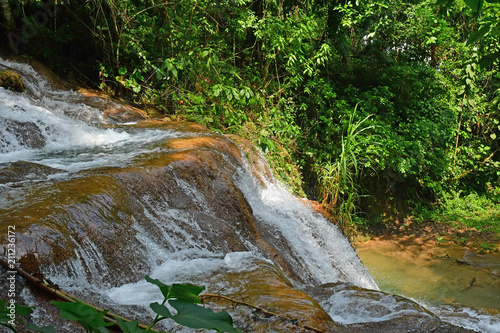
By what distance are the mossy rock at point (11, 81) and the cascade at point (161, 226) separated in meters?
0.20

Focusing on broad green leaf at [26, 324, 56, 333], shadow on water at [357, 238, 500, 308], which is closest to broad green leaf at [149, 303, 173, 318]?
broad green leaf at [26, 324, 56, 333]

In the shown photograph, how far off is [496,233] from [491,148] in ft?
9.93

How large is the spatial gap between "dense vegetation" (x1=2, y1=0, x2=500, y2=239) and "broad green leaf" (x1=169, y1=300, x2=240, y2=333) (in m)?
5.04

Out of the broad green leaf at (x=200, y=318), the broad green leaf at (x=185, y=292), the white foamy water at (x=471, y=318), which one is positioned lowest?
the white foamy water at (x=471, y=318)

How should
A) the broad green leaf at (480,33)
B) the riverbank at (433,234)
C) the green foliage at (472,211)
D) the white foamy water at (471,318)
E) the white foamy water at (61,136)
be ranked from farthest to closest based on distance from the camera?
the green foliage at (472,211) < the riverbank at (433,234) < the white foamy water at (61,136) < the white foamy water at (471,318) < the broad green leaf at (480,33)

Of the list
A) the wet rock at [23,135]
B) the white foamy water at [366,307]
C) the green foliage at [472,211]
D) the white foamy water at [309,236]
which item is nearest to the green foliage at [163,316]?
the white foamy water at [366,307]

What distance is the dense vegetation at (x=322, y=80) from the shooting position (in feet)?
23.1

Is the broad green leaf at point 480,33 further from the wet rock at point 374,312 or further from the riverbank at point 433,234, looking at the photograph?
the riverbank at point 433,234

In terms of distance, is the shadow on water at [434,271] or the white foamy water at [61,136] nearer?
the white foamy water at [61,136]

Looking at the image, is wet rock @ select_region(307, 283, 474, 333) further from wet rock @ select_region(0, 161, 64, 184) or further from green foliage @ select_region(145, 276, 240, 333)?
wet rock @ select_region(0, 161, 64, 184)

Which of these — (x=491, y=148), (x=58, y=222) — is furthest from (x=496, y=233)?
(x=58, y=222)

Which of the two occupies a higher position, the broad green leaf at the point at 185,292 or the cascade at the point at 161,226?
the broad green leaf at the point at 185,292

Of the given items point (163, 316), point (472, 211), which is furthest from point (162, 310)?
point (472, 211)

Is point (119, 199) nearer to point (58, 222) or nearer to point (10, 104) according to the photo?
point (58, 222)
